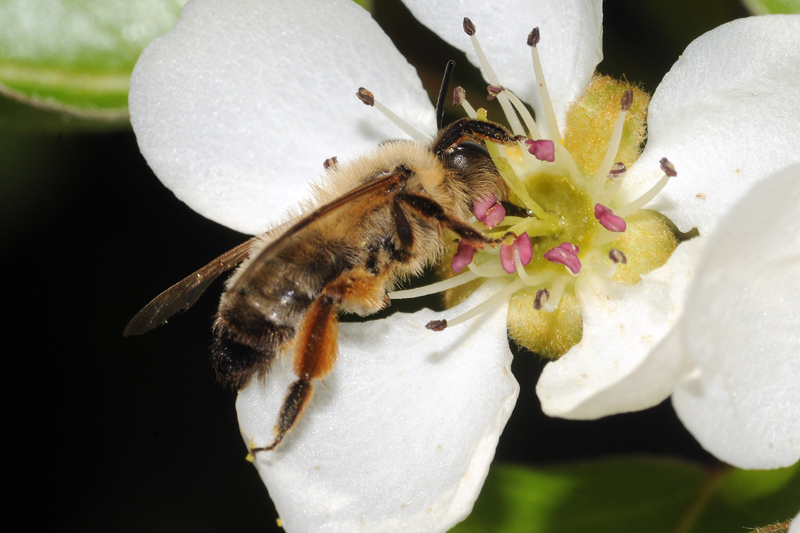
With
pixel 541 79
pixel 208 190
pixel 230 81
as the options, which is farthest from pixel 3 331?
pixel 541 79

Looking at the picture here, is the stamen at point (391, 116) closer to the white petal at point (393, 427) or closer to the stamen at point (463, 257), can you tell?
the stamen at point (463, 257)

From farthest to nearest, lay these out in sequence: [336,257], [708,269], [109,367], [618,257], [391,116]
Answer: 1. [109,367]
2. [391,116]
3. [618,257]
4. [336,257]
5. [708,269]

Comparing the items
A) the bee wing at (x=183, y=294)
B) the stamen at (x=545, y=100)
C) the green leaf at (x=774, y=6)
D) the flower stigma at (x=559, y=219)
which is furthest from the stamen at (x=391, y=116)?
the green leaf at (x=774, y=6)

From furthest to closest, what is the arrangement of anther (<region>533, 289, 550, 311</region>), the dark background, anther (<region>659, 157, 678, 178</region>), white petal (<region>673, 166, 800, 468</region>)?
the dark background < anther (<region>533, 289, 550, 311</region>) < anther (<region>659, 157, 678, 178</region>) < white petal (<region>673, 166, 800, 468</region>)

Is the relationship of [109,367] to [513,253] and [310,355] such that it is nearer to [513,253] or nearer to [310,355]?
[310,355]

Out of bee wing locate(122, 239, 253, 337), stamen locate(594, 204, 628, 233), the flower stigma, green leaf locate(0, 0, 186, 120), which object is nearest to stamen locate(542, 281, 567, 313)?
the flower stigma

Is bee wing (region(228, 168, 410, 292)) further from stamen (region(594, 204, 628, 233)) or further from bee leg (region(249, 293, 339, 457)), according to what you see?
stamen (region(594, 204, 628, 233))

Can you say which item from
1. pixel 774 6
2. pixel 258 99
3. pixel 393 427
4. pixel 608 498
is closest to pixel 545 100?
pixel 774 6
